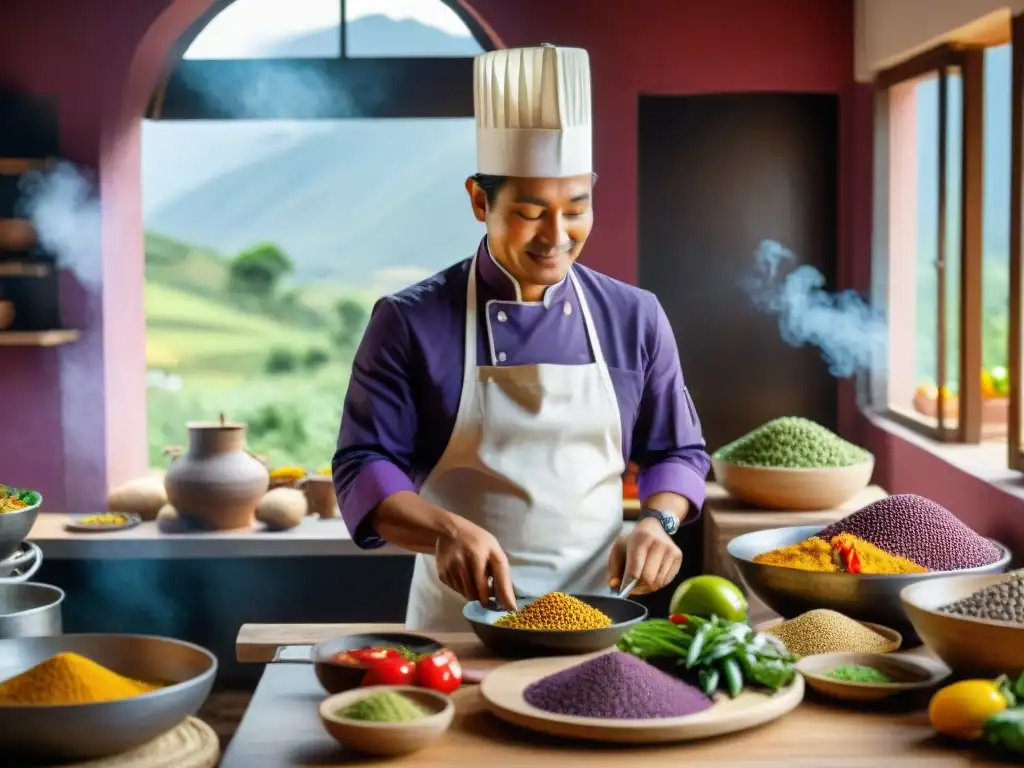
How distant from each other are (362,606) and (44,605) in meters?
1.66

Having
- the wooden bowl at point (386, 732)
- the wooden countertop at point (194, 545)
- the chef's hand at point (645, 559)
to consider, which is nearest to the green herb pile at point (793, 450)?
the wooden countertop at point (194, 545)

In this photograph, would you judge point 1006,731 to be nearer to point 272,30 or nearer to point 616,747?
point 616,747

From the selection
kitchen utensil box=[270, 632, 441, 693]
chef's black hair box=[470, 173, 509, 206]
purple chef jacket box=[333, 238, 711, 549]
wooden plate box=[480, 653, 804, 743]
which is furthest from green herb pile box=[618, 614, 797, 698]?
chef's black hair box=[470, 173, 509, 206]

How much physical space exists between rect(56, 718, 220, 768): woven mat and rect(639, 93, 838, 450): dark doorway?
11.6 ft

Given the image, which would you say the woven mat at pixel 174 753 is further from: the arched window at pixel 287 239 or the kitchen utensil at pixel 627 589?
the arched window at pixel 287 239

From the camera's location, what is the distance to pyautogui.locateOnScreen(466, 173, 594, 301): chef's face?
232 cm

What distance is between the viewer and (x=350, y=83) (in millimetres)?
5293

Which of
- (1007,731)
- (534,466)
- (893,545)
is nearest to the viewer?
(1007,731)

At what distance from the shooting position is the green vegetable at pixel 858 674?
Answer: 188 centimetres

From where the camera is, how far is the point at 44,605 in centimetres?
320

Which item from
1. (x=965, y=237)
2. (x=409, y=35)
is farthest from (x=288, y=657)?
(x=409, y=35)

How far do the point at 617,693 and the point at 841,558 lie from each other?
2.42 ft

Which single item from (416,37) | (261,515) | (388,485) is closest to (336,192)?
(416,37)

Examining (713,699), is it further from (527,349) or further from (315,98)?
(315,98)
